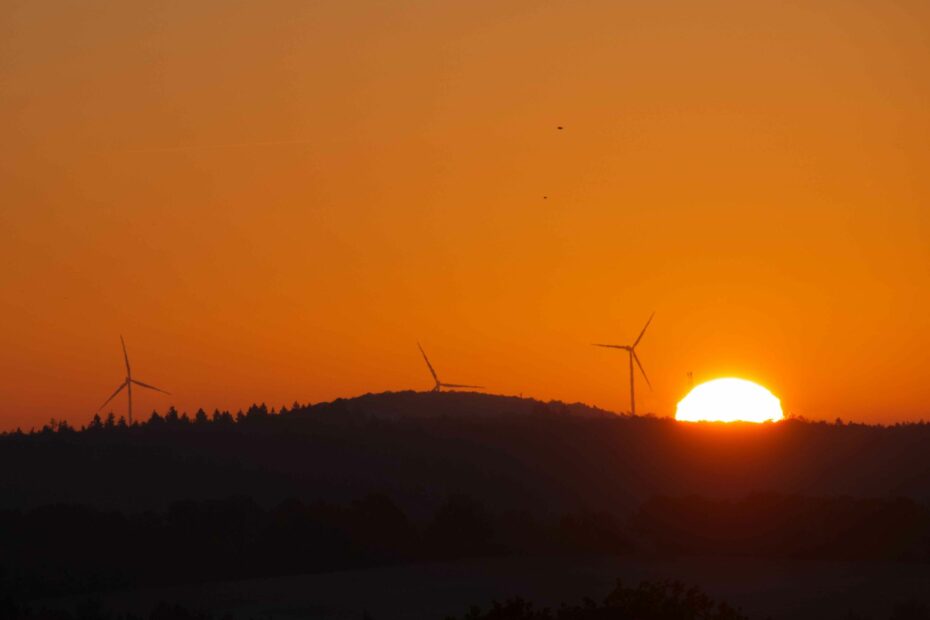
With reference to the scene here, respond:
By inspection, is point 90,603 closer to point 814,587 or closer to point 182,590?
point 182,590

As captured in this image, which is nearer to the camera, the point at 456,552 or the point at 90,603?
the point at 90,603

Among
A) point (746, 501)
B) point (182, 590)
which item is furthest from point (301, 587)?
point (746, 501)

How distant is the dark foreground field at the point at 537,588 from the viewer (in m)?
102

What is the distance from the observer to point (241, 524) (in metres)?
155

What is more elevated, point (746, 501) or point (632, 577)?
point (746, 501)

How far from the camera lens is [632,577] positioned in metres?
117

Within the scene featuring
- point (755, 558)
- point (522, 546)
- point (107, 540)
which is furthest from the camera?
point (107, 540)

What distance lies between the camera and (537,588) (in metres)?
113

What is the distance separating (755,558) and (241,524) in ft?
160

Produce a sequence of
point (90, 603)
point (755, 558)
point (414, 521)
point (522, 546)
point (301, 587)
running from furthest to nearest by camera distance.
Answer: point (414, 521)
point (522, 546)
point (755, 558)
point (301, 587)
point (90, 603)

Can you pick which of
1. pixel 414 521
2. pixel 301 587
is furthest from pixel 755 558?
pixel 414 521

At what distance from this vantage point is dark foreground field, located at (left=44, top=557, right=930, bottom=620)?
334 feet

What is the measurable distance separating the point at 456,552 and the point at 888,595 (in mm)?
42659

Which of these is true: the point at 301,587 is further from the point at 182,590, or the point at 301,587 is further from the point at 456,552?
the point at 456,552
